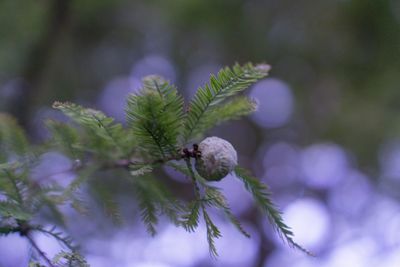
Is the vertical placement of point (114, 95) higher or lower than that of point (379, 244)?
higher

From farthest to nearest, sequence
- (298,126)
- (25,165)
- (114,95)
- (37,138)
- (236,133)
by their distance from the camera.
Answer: (236,133) → (298,126) → (114,95) → (37,138) → (25,165)

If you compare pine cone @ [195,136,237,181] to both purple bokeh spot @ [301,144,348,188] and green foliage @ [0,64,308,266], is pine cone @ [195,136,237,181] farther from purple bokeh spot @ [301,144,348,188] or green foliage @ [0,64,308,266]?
purple bokeh spot @ [301,144,348,188]

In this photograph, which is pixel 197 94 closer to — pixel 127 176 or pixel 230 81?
pixel 230 81

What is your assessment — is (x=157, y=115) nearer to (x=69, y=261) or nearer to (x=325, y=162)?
(x=69, y=261)

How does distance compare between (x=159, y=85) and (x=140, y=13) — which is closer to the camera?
(x=159, y=85)

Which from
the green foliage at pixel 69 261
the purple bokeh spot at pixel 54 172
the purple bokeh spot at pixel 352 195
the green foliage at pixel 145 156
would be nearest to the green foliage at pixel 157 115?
the green foliage at pixel 145 156

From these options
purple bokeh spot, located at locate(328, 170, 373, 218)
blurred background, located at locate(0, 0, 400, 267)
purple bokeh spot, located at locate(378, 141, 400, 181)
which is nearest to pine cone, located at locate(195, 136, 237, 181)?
blurred background, located at locate(0, 0, 400, 267)

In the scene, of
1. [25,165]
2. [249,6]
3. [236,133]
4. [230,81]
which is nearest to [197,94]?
[230,81]
